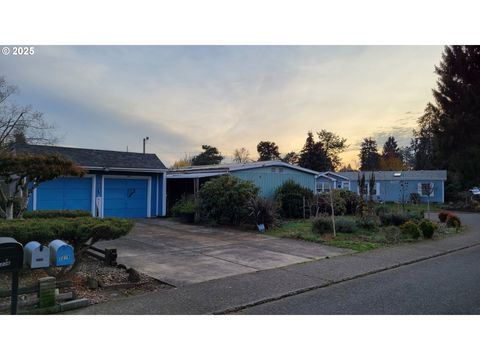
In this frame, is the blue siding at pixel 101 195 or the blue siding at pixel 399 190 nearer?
the blue siding at pixel 101 195

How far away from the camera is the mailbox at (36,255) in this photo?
15.8ft

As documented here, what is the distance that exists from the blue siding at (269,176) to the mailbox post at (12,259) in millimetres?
13218

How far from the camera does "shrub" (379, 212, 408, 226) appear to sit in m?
13.4

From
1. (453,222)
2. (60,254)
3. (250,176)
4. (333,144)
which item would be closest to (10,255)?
(60,254)

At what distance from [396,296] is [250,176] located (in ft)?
41.6

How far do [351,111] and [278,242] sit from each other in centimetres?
663

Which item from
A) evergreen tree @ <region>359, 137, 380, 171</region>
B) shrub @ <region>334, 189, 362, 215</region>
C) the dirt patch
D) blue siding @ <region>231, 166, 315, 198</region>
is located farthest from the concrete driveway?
evergreen tree @ <region>359, 137, 380, 171</region>

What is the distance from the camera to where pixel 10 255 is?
401 cm

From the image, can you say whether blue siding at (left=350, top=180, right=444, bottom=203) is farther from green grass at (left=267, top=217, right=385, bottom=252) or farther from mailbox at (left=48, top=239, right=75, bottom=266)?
mailbox at (left=48, top=239, right=75, bottom=266)

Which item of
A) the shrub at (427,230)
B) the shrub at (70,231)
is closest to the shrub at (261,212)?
the shrub at (427,230)

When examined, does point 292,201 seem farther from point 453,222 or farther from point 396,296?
point 396,296

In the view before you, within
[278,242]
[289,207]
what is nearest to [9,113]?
[289,207]

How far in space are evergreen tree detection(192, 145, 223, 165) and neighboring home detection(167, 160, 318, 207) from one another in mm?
30093

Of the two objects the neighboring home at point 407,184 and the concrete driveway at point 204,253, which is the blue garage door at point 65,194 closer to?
the concrete driveway at point 204,253
